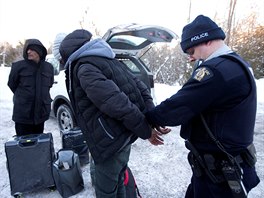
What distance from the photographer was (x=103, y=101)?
170cm

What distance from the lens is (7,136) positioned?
500 cm

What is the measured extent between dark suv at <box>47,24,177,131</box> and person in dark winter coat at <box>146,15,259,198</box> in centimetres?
223

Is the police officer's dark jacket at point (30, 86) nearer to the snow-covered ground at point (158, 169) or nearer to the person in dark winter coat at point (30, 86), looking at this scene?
the person in dark winter coat at point (30, 86)

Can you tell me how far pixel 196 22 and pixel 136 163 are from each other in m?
2.64

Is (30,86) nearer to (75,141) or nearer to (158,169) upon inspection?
(75,141)

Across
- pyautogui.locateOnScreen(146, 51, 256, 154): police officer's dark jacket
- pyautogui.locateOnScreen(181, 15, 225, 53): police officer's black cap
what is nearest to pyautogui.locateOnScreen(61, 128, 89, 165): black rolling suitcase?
pyautogui.locateOnScreen(146, 51, 256, 154): police officer's dark jacket

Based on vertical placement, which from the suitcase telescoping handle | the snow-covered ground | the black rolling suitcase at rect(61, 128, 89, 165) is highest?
the suitcase telescoping handle

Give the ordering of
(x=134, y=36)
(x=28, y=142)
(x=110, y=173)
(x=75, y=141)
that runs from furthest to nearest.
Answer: (x=134, y=36) → (x=75, y=141) → (x=28, y=142) → (x=110, y=173)

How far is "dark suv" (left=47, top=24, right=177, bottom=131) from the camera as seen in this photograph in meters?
3.76

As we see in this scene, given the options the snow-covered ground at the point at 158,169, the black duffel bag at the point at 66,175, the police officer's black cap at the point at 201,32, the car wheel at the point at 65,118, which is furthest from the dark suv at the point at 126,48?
the police officer's black cap at the point at 201,32

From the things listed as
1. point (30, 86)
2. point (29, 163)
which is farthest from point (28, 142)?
point (30, 86)

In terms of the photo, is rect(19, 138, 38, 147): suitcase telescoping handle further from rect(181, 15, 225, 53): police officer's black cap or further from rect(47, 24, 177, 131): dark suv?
rect(181, 15, 225, 53): police officer's black cap

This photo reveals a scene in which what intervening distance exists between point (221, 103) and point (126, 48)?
3.08m

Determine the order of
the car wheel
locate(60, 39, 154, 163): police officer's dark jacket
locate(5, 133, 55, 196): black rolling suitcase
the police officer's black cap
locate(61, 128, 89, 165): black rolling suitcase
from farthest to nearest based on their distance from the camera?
the car wheel → locate(61, 128, 89, 165): black rolling suitcase → locate(5, 133, 55, 196): black rolling suitcase → locate(60, 39, 154, 163): police officer's dark jacket → the police officer's black cap
